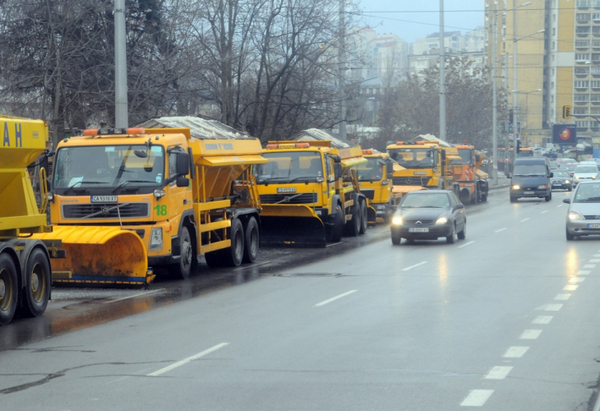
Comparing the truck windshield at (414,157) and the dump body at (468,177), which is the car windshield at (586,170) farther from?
the truck windshield at (414,157)

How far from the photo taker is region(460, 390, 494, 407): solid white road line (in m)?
6.97

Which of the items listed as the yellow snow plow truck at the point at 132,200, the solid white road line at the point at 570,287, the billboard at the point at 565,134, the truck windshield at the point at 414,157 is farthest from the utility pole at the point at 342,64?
the billboard at the point at 565,134

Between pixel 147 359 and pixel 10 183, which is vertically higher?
pixel 10 183

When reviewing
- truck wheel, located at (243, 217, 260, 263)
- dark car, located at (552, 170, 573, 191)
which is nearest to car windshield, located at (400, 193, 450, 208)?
truck wheel, located at (243, 217, 260, 263)

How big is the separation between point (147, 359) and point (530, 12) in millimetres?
137427

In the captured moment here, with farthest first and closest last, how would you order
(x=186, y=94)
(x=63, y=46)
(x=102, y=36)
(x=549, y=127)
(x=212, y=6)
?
(x=549, y=127)
(x=212, y=6)
(x=186, y=94)
(x=102, y=36)
(x=63, y=46)

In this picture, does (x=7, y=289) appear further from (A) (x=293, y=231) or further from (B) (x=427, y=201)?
(B) (x=427, y=201)

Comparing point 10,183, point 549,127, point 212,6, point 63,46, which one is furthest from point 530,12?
point 10,183

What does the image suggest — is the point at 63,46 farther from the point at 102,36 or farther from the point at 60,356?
the point at 60,356

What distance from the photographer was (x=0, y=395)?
757cm

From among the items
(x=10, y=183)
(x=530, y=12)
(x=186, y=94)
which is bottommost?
(x=10, y=183)

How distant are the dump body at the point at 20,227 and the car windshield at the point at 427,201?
537 inches

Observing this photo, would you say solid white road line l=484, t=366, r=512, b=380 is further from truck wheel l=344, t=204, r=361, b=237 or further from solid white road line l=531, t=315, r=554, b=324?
truck wheel l=344, t=204, r=361, b=237

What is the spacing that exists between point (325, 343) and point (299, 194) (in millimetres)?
13739
